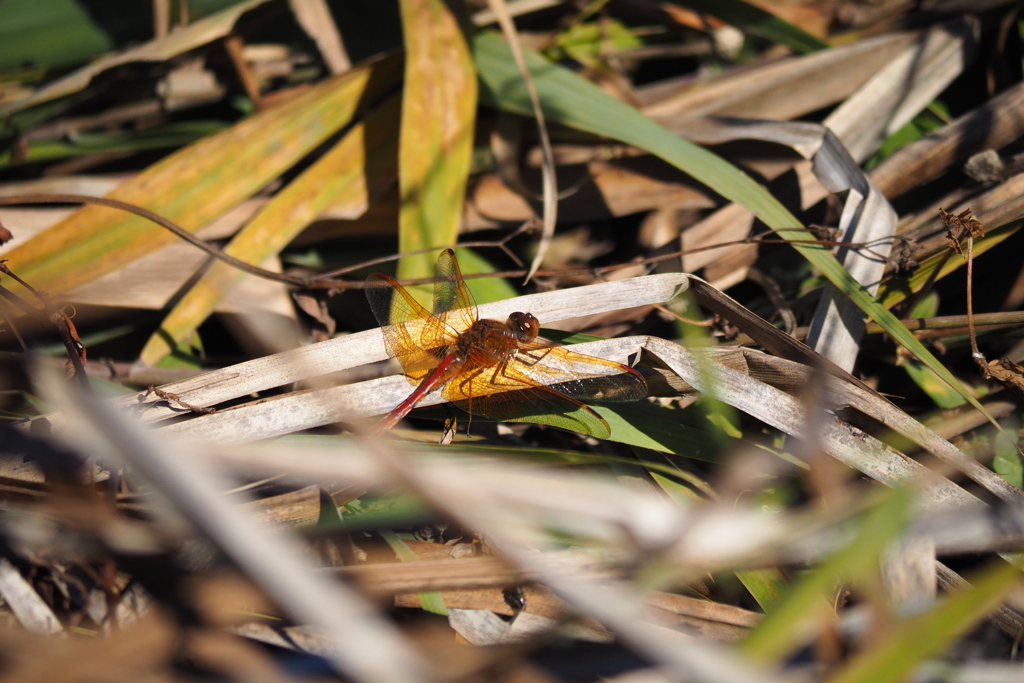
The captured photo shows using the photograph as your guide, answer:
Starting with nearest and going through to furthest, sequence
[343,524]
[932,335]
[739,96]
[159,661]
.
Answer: [159,661], [343,524], [932,335], [739,96]

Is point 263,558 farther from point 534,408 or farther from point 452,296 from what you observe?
point 452,296

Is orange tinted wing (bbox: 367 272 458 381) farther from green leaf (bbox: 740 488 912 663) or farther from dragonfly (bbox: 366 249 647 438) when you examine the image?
green leaf (bbox: 740 488 912 663)

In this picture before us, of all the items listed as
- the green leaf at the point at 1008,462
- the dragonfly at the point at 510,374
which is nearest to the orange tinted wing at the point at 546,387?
the dragonfly at the point at 510,374

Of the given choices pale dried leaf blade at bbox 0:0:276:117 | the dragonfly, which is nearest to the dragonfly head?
the dragonfly

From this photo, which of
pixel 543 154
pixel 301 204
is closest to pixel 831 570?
pixel 543 154

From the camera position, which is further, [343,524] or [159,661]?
[343,524]

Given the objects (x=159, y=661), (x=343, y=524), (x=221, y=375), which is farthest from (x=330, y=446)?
(x=159, y=661)

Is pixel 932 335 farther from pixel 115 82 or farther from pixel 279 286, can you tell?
pixel 115 82
